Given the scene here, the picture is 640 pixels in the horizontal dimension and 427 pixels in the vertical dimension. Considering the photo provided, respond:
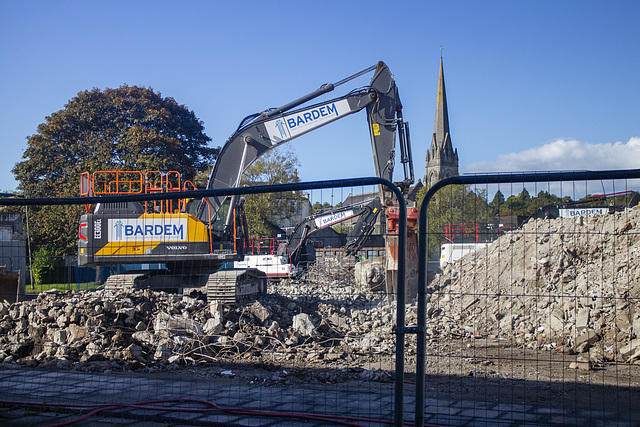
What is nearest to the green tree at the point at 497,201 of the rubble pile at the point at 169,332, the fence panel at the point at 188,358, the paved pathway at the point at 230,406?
the fence panel at the point at 188,358

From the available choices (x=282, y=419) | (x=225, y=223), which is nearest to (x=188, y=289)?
(x=225, y=223)

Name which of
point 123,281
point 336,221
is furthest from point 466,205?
point 336,221

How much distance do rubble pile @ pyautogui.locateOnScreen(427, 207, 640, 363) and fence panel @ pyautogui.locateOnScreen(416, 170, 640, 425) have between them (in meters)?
0.02

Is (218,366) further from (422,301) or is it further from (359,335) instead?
(422,301)

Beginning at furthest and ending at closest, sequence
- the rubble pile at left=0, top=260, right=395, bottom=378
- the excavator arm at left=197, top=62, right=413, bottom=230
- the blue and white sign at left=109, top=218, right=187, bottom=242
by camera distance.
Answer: the excavator arm at left=197, top=62, right=413, bottom=230 → the blue and white sign at left=109, top=218, right=187, bottom=242 → the rubble pile at left=0, top=260, right=395, bottom=378

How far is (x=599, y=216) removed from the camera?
1035 centimetres

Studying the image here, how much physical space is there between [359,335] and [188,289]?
4185mm

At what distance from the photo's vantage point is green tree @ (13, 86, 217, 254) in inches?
1067

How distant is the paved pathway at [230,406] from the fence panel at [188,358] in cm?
2

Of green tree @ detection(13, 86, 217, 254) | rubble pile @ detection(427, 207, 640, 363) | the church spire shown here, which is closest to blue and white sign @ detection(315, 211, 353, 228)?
rubble pile @ detection(427, 207, 640, 363)

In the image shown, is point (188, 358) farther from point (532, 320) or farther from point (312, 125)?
point (312, 125)

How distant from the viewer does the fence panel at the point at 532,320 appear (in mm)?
4020

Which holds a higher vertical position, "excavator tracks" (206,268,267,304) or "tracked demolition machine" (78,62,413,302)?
"tracked demolition machine" (78,62,413,302)

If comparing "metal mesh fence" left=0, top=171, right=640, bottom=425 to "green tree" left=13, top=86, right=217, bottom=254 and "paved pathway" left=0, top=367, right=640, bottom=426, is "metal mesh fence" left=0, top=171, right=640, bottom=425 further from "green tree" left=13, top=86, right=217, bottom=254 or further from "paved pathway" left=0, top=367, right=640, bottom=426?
"green tree" left=13, top=86, right=217, bottom=254
